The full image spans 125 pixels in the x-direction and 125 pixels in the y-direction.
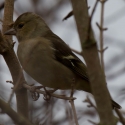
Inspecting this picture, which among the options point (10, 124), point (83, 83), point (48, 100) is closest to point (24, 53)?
point (83, 83)

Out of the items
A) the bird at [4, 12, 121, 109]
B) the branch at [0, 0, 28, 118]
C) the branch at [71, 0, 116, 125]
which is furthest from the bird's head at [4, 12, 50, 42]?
the branch at [71, 0, 116, 125]

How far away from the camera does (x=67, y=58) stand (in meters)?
4.70

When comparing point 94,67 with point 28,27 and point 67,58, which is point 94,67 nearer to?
point 67,58

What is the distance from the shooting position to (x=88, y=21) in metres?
2.09

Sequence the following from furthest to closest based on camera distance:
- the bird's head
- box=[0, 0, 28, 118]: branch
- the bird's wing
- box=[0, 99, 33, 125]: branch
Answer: the bird's head
the bird's wing
box=[0, 0, 28, 118]: branch
box=[0, 99, 33, 125]: branch

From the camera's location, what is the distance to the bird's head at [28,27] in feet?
16.8

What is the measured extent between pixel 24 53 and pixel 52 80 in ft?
1.75

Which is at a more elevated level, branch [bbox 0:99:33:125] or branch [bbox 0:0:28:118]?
branch [bbox 0:0:28:118]

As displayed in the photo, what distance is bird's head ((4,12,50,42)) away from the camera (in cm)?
513

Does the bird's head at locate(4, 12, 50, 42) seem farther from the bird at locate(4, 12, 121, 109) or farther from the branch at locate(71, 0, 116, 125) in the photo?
the branch at locate(71, 0, 116, 125)

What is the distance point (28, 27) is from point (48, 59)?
997 mm

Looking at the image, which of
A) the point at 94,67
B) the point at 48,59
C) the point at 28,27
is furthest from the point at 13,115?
the point at 28,27

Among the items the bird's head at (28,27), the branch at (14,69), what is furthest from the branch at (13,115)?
the bird's head at (28,27)

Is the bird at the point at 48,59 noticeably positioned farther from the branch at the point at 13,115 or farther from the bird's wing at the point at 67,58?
the branch at the point at 13,115
